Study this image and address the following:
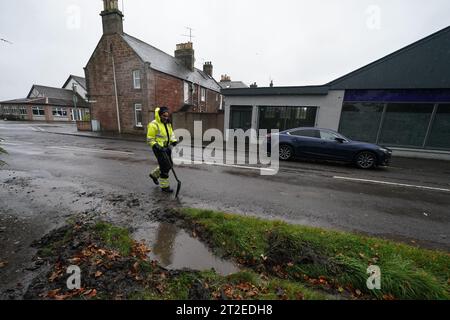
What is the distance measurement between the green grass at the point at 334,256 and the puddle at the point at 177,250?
216mm

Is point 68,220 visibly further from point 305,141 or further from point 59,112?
point 59,112

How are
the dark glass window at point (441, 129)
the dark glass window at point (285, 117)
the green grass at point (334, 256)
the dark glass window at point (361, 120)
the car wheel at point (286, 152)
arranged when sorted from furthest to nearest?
1. the dark glass window at point (285, 117)
2. the dark glass window at point (361, 120)
3. the dark glass window at point (441, 129)
4. the car wheel at point (286, 152)
5. the green grass at point (334, 256)

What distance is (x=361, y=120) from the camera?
1254 centimetres

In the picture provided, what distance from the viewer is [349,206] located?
4.59 metres

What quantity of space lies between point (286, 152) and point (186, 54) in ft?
71.3

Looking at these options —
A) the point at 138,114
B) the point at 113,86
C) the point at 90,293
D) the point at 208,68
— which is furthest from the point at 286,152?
the point at 208,68

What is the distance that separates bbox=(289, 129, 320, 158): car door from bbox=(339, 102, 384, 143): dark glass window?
5451mm

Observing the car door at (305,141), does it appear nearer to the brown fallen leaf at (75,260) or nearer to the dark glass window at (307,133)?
the dark glass window at (307,133)

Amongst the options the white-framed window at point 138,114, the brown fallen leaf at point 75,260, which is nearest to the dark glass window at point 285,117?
the white-framed window at point 138,114

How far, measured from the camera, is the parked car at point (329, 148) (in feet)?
26.3

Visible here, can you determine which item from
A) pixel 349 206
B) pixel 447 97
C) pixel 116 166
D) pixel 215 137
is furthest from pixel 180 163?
pixel 447 97

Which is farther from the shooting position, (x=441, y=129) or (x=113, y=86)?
(x=113, y=86)
